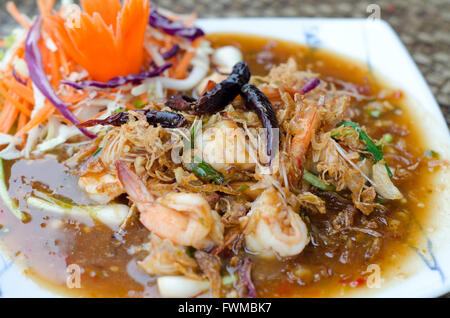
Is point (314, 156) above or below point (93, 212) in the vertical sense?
above

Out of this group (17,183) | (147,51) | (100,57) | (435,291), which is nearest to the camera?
(435,291)

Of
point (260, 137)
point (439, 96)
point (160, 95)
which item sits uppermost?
point (260, 137)

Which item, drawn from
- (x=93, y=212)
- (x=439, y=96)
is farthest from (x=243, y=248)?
(x=439, y=96)

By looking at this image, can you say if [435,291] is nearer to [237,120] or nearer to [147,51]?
[237,120]

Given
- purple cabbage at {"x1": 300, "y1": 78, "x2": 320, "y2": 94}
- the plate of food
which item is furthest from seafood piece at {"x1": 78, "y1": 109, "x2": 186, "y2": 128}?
purple cabbage at {"x1": 300, "y1": 78, "x2": 320, "y2": 94}

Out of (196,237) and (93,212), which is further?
(93,212)
